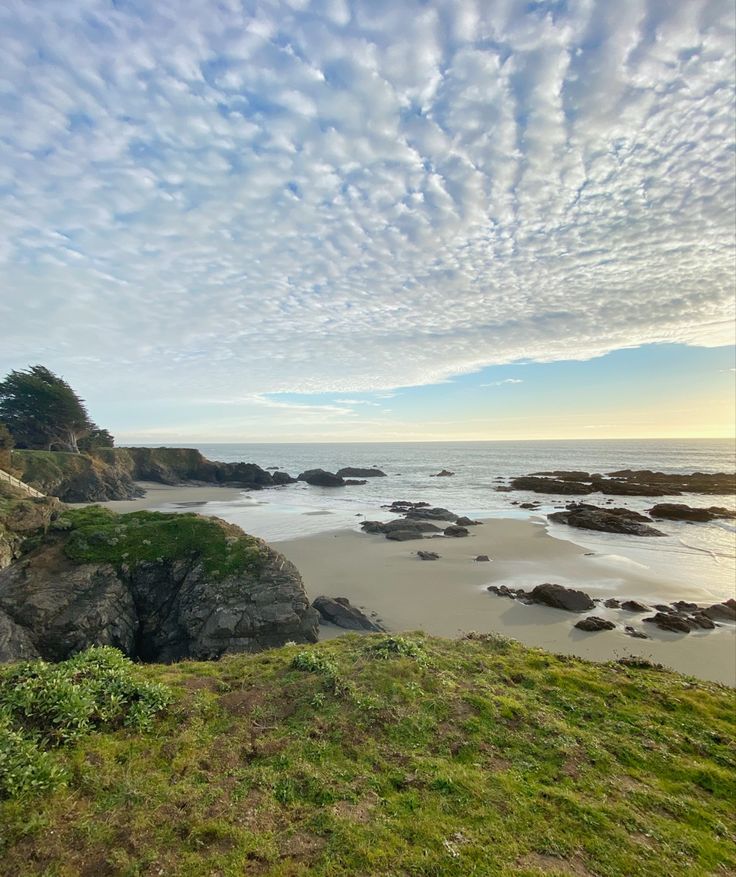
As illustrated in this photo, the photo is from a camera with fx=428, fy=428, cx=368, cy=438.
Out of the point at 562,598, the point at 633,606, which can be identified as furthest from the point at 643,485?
the point at 562,598

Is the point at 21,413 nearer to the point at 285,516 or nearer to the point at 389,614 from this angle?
the point at 285,516

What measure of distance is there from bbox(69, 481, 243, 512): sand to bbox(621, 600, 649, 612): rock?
133ft

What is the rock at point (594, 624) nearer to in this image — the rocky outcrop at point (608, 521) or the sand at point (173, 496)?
the rocky outcrop at point (608, 521)

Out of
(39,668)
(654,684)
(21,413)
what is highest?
(21,413)

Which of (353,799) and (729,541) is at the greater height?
(353,799)

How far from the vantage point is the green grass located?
14836mm

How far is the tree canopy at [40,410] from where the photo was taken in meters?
53.2

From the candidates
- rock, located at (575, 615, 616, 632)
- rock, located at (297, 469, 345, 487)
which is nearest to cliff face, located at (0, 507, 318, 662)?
rock, located at (575, 615, 616, 632)

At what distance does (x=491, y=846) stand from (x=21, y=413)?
67.5 m

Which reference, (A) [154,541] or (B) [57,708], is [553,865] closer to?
(B) [57,708]

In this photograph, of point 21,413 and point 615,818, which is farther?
point 21,413

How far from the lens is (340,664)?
30.3 feet

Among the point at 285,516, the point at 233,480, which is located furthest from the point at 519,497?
the point at 233,480

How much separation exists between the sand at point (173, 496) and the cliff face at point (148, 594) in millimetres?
30473
